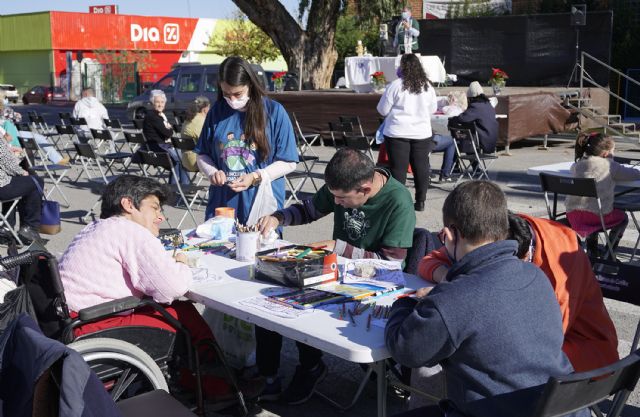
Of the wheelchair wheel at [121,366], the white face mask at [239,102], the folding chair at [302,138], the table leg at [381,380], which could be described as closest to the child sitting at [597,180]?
the white face mask at [239,102]

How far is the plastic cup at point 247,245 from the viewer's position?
3855 millimetres

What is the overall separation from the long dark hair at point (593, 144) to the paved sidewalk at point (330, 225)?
4.09ft

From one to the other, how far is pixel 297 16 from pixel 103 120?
1115 cm

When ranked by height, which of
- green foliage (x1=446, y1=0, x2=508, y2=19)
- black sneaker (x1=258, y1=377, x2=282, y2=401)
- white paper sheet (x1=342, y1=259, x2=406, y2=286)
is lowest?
black sneaker (x1=258, y1=377, x2=282, y2=401)

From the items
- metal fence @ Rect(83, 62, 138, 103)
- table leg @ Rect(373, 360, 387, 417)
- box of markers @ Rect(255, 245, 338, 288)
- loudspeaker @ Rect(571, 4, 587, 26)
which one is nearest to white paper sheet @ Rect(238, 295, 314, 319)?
box of markers @ Rect(255, 245, 338, 288)

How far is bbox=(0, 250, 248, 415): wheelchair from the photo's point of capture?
3.09m

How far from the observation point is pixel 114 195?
355cm

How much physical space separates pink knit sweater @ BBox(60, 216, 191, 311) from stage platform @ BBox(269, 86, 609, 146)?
38.6ft

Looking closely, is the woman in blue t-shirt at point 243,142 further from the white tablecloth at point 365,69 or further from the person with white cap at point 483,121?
the white tablecloth at point 365,69

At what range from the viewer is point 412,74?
8.59 metres

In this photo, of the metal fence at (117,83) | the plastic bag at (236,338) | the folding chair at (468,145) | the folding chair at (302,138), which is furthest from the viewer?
the metal fence at (117,83)

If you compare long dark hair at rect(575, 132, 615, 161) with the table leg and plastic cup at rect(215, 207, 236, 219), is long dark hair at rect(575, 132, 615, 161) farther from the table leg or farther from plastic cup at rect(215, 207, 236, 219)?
the table leg

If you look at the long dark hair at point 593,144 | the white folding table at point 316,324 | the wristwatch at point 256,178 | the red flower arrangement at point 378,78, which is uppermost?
the red flower arrangement at point 378,78

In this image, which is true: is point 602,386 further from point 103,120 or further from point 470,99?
point 103,120
